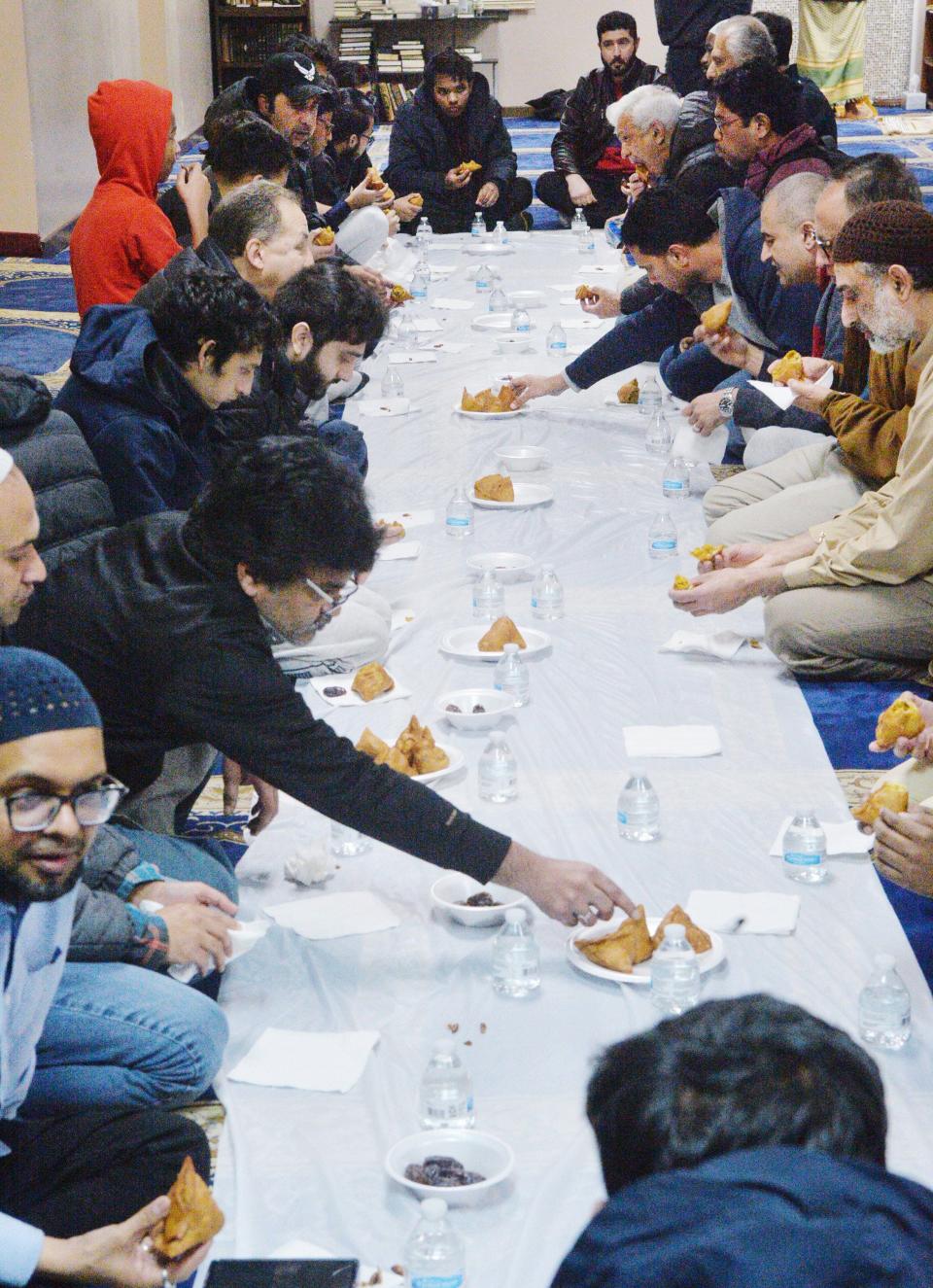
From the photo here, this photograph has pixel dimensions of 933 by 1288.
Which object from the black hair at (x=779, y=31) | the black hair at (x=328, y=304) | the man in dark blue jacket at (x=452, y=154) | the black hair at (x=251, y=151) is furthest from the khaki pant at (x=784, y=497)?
the man in dark blue jacket at (x=452, y=154)

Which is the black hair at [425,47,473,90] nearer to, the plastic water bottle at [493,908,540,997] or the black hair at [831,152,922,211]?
the black hair at [831,152,922,211]

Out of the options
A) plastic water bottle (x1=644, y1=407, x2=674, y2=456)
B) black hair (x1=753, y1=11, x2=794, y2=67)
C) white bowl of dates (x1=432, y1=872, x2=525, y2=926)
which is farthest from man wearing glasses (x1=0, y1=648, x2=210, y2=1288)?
black hair (x1=753, y1=11, x2=794, y2=67)

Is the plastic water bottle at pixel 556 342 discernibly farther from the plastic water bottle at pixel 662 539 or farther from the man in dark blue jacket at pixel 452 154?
the man in dark blue jacket at pixel 452 154

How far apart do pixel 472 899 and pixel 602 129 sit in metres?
7.89

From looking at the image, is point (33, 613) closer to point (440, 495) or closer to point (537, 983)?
point (537, 983)

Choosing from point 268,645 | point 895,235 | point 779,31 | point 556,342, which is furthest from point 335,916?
point 779,31

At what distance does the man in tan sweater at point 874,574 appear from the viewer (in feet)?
11.9

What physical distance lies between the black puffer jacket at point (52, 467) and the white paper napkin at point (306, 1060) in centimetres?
124

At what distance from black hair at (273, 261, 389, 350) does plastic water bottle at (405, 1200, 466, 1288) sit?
114 inches

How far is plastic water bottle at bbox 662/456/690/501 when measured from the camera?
4.78 m

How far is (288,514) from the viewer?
2.42 m

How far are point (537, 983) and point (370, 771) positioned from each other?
15.7 inches

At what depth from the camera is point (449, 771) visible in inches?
120

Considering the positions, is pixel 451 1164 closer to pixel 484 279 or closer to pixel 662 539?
pixel 662 539
